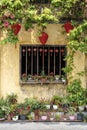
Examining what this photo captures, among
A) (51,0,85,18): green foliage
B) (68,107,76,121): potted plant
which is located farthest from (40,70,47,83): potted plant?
(51,0,85,18): green foliage

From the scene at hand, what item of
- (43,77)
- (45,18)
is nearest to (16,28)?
(45,18)

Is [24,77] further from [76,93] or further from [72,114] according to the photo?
[72,114]

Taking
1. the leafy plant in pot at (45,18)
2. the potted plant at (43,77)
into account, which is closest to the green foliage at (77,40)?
the leafy plant in pot at (45,18)

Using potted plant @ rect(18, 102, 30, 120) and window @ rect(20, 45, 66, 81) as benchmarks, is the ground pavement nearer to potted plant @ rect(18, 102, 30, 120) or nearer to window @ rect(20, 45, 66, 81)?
potted plant @ rect(18, 102, 30, 120)

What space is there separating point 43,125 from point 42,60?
2.52m

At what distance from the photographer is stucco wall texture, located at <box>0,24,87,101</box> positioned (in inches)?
591

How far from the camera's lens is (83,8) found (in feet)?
48.1

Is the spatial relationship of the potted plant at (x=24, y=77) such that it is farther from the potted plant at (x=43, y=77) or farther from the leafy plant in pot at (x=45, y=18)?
the leafy plant in pot at (x=45, y=18)

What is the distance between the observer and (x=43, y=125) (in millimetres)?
14188

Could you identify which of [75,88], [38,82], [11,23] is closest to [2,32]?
[11,23]

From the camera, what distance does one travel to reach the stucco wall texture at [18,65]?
49.3 feet

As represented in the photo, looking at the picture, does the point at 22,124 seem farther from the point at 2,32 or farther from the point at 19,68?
the point at 2,32

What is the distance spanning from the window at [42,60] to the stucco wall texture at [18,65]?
215mm

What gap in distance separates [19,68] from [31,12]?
2404 millimetres
